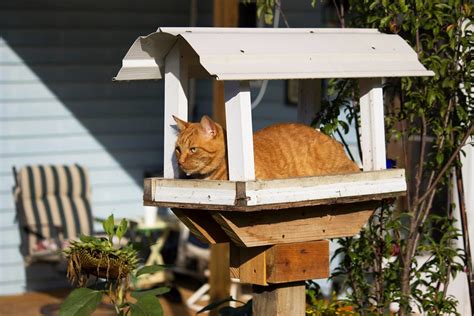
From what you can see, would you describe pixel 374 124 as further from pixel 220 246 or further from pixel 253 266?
pixel 220 246

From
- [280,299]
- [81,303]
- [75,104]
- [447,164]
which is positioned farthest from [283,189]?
[75,104]

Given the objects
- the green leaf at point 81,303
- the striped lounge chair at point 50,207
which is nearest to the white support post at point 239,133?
the green leaf at point 81,303

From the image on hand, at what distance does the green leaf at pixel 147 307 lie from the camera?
3.99 meters

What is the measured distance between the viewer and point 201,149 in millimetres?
3666

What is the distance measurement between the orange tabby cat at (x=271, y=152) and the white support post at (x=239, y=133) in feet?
0.34

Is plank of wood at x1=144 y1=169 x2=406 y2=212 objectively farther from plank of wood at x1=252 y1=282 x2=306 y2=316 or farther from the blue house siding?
the blue house siding

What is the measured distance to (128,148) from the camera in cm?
921

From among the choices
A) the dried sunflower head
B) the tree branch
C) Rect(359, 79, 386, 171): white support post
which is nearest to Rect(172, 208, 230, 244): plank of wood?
the dried sunflower head

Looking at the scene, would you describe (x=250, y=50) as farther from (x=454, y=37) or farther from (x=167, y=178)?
(x=454, y=37)

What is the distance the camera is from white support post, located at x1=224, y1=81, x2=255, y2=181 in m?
3.55

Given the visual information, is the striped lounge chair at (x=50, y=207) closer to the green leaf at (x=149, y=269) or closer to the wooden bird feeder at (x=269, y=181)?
the green leaf at (x=149, y=269)

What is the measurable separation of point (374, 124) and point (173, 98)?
0.82 metres

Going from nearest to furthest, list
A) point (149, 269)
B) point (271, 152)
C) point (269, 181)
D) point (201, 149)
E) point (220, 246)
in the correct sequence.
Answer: point (269, 181) → point (201, 149) → point (271, 152) → point (149, 269) → point (220, 246)

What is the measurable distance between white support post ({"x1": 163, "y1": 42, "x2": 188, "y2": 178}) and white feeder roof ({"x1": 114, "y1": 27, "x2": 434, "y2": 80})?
46mm
